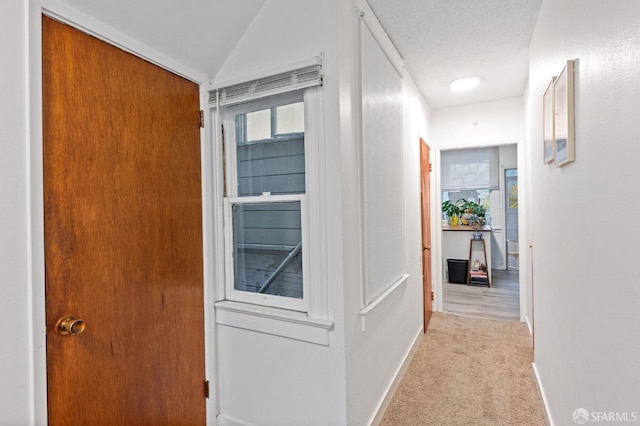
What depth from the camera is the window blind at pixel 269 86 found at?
1568mm

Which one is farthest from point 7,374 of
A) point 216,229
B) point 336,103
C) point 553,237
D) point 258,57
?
point 553,237

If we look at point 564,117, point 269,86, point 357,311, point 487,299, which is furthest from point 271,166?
point 487,299

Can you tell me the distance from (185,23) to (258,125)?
0.60 metres

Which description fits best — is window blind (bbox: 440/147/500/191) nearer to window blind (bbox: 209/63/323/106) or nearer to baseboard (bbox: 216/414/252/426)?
window blind (bbox: 209/63/323/106)

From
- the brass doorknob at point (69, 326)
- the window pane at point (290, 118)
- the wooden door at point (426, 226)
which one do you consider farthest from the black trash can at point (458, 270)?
the brass doorknob at point (69, 326)

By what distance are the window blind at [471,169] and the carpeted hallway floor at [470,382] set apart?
371 cm

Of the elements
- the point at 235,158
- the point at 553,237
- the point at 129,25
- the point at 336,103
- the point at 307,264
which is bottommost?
the point at 307,264

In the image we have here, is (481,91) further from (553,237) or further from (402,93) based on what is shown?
(553,237)

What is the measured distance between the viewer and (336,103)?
156 centimetres

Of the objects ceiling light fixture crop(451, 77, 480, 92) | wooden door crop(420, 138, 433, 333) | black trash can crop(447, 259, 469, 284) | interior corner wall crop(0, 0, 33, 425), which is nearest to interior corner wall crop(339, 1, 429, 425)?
wooden door crop(420, 138, 433, 333)

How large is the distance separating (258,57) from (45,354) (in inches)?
64.8

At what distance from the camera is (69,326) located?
1.21 meters

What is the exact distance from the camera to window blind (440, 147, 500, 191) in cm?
645

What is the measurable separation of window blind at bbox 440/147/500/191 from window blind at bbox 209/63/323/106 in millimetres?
5548
